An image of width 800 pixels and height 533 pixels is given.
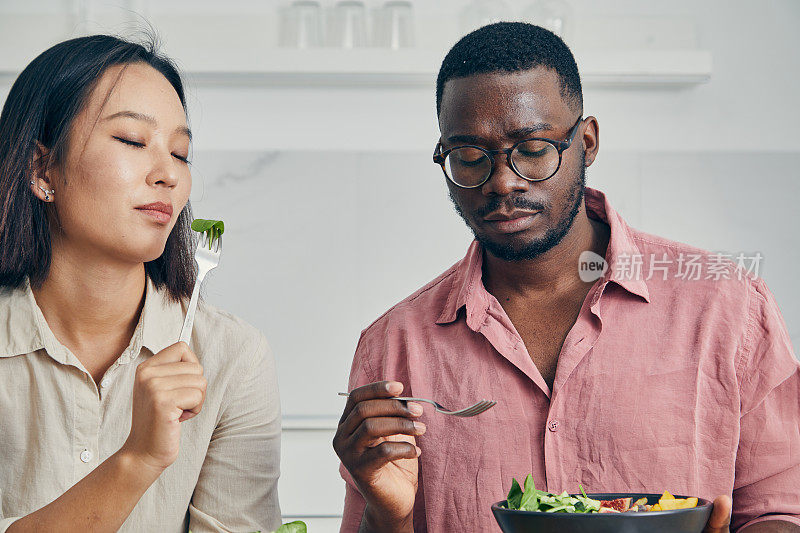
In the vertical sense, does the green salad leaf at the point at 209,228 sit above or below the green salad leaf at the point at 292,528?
above

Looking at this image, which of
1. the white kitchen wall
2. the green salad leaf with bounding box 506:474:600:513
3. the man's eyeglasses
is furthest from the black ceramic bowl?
the white kitchen wall

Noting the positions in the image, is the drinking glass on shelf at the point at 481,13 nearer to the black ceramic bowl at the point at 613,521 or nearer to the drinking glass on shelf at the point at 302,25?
the drinking glass on shelf at the point at 302,25

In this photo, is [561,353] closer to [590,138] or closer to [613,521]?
[590,138]

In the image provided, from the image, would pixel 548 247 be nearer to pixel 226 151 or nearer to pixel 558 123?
pixel 558 123

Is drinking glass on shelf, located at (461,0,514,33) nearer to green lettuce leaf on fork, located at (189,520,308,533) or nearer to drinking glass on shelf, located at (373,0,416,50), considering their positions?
drinking glass on shelf, located at (373,0,416,50)

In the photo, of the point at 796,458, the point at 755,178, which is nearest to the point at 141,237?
the point at 796,458

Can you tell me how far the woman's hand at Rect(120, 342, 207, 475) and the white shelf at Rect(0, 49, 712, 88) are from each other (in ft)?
4.76

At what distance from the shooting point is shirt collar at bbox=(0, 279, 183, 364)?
4.42ft

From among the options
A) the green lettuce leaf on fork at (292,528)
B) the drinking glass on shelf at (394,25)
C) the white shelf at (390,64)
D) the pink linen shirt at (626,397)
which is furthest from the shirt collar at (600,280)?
the drinking glass on shelf at (394,25)

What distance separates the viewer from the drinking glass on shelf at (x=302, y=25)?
2445 mm

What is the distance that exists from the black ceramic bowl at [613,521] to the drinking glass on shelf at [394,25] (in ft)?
5.95

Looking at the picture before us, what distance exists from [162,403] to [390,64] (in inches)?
60.8

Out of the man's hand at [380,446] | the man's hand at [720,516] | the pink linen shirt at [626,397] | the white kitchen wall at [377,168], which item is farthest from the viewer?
the white kitchen wall at [377,168]

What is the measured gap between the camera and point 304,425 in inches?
97.8
